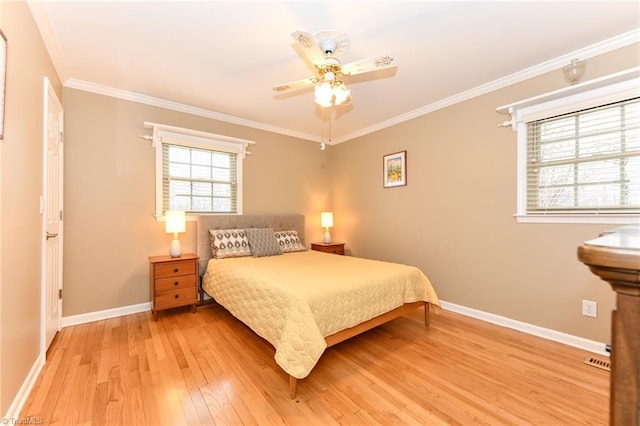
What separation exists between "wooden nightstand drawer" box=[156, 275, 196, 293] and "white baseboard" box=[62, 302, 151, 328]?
20.6 inches

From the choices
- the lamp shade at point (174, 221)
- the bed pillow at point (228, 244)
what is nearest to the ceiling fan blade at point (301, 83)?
the lamp shade at point (174, 221)

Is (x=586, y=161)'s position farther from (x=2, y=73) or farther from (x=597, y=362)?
(x=2, y=73)

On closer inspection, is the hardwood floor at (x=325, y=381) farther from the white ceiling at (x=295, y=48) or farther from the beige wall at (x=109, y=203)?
the white ceiling at (x=295, y=48)

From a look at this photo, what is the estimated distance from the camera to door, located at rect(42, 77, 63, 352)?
2.16 meters

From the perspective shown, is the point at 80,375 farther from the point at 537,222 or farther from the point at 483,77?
the point at 483,77

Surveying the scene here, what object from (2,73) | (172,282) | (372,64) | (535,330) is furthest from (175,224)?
(535,330)

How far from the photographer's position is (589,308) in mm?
2371

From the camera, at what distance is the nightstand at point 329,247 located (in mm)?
4398

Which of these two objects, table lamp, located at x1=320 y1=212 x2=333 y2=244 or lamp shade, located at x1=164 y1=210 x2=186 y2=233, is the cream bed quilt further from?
table lamp, located at x1=320 y1=212 x2=333 y2=244

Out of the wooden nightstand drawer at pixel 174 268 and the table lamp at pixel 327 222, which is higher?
the table lamp at pixel 327 222

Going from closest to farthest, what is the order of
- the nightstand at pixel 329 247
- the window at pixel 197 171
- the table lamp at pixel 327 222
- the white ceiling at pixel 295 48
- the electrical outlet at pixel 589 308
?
the white ceiling at pixel 295 48
the electrical outlet at pixel 589 308
the window at pixel 197 171
the nightstand at pixel 329 247
the table lamp at pixel 327 222

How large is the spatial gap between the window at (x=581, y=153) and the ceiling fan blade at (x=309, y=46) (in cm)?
197

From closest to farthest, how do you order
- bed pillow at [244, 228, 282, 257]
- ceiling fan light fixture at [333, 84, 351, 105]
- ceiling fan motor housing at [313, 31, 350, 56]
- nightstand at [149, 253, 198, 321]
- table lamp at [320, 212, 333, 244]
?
ceiling fan motor housing at [313, 31, 350, 56], ceiling fan light fixture at [333, 84, 351, 105], nightstand at [149, 253, 198, 321], bed pillow at [244, 228, 282, 257], table lamp at [320, 212, 333, 244]

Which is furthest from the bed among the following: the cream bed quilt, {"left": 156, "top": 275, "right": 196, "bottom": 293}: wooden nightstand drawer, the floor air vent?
the floor air vent
